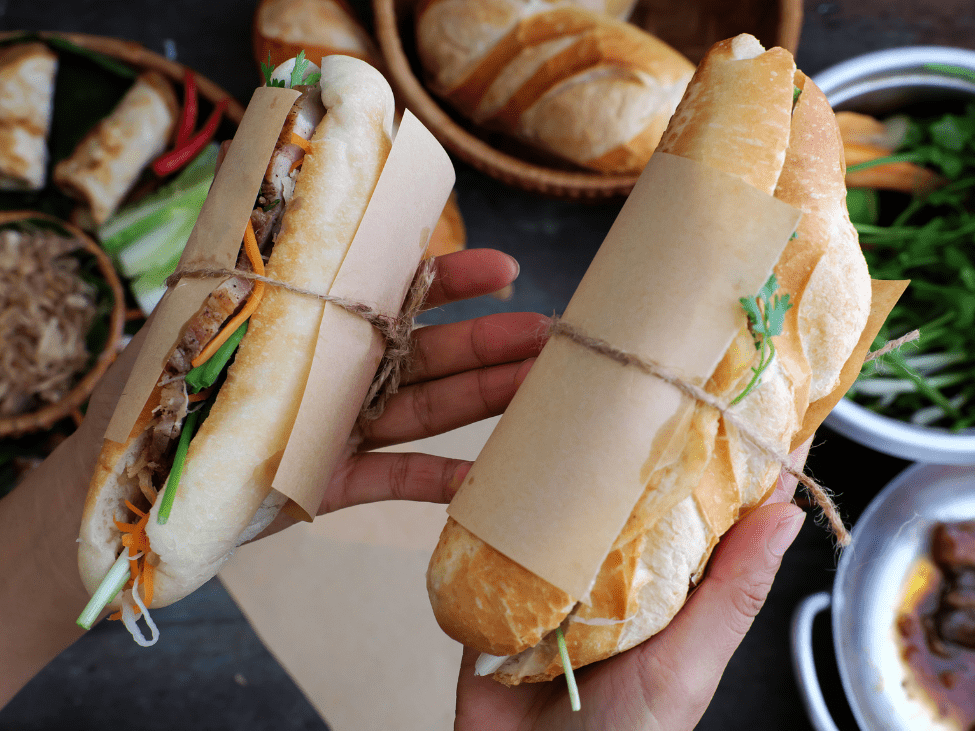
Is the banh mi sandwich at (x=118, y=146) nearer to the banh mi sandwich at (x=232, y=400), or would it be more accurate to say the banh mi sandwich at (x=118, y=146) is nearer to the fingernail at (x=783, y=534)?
the banh mi sandwich at (x=232, y=400)

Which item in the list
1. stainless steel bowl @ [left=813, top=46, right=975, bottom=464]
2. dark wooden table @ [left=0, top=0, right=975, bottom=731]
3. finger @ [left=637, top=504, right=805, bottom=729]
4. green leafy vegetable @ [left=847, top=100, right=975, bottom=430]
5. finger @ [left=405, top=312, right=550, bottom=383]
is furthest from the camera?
dark wooden table @ [left=0, top=0, right=975, bottom=731]

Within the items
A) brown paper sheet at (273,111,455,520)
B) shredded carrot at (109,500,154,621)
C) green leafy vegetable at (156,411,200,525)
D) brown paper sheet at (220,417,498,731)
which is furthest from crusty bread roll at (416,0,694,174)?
shredded carrot at (109,500,154,621)

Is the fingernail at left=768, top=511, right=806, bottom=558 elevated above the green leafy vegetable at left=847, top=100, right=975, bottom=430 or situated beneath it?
situated beneath

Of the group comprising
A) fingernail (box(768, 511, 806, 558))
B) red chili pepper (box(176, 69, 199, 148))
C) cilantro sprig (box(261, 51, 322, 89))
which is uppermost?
cilantro sprig (box(261, 51, 322, 89))

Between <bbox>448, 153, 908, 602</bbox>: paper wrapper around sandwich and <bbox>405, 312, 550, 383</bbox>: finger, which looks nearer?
<bbox>448, 153, 908, 602</bbox>: paper wrapper around sandwich

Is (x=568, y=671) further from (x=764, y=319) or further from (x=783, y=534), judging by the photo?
(x=764, y=319)

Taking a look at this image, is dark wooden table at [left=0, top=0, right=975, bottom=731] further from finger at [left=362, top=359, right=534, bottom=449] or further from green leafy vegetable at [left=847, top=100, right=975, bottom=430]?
finger at [left=362, top=359, right=534, bottom=449]

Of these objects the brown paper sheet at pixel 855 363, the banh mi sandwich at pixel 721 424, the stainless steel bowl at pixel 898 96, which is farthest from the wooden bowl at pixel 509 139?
the brown paper sheet at pixel 855 363

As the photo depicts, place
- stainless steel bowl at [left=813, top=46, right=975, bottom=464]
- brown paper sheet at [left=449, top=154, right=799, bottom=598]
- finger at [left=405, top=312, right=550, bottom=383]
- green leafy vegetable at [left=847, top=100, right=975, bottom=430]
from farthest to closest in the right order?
1. green leafy vegetable at [left=847, top=100, right=975, bottom=430]
2. stainless steel bowl at [left=813, top=46, right=975, bottom=464]
3. finger at [left=405, top=312, right=550, bottom=383]
4. brown paper sheet at [left=449, top=154, right=799, bottom=598]

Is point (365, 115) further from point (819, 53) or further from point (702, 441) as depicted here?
point (819, 53)
